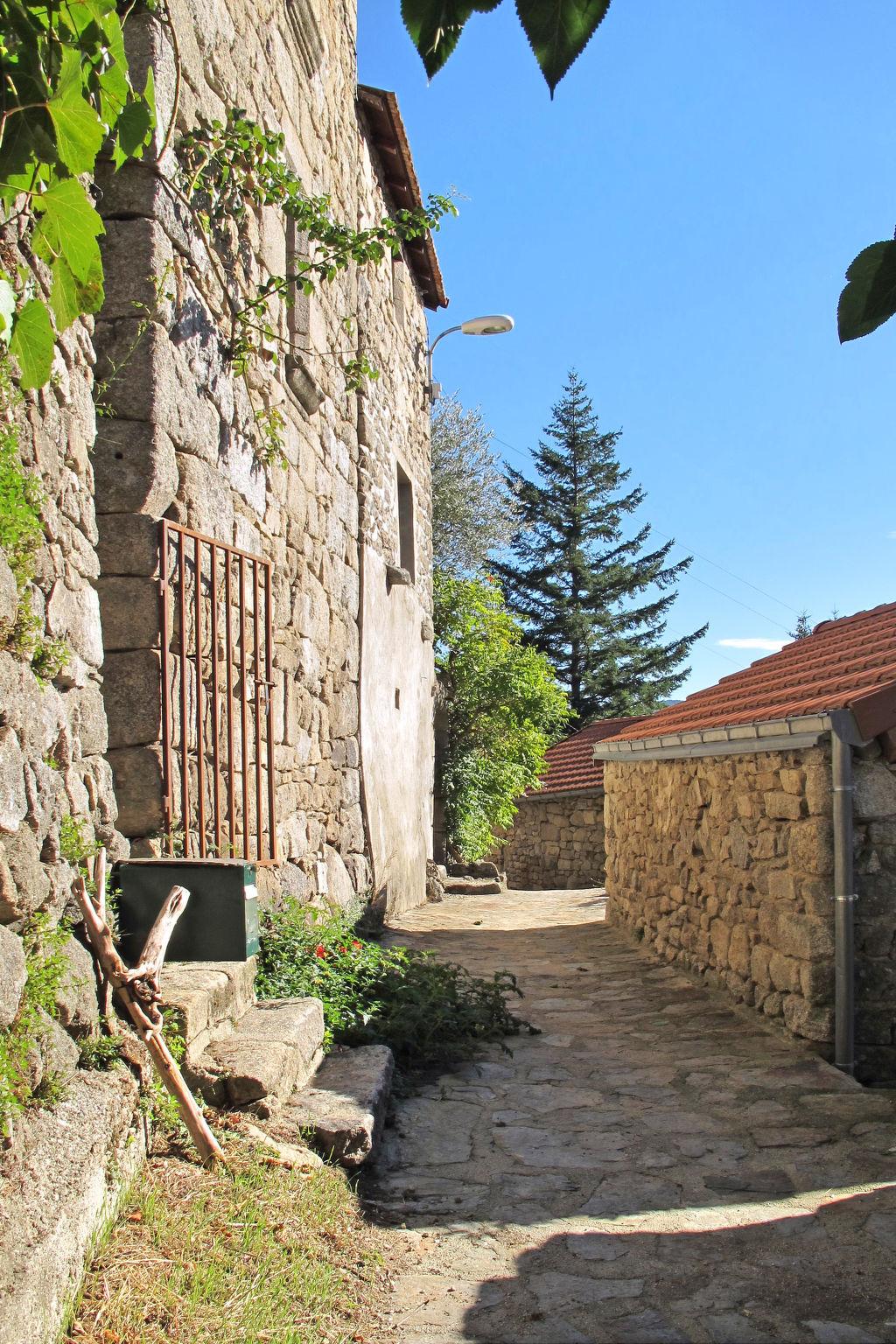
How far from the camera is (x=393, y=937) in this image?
7.21 m

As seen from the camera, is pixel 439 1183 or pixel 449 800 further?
pixel 449 800

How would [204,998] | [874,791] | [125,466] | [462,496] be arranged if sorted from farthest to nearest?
[462,496] < [874,791] < [125,466] < [204,998]

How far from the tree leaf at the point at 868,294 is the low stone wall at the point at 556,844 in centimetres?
1416

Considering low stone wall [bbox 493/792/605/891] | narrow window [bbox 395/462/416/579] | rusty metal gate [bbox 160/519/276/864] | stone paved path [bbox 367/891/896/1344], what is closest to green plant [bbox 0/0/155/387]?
rusty metal gate [bbox 160/519/276/864]

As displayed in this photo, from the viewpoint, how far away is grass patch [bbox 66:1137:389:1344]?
6.75 ft

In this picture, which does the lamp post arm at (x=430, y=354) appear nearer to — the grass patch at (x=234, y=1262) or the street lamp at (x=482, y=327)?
the street lamp at (x=482, y=327)

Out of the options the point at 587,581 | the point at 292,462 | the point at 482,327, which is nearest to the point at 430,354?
the point at 482,327

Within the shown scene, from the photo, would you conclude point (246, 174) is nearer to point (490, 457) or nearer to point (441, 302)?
point (441, 302)

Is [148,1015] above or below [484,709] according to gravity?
below

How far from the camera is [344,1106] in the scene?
330 cm

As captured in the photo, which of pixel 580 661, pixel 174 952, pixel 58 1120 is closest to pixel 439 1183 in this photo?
pixel 174 952

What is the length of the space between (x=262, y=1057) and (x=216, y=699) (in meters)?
1.37

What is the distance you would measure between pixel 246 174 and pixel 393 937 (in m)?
4.78

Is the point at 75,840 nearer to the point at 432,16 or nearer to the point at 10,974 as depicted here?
the point at 10,974
